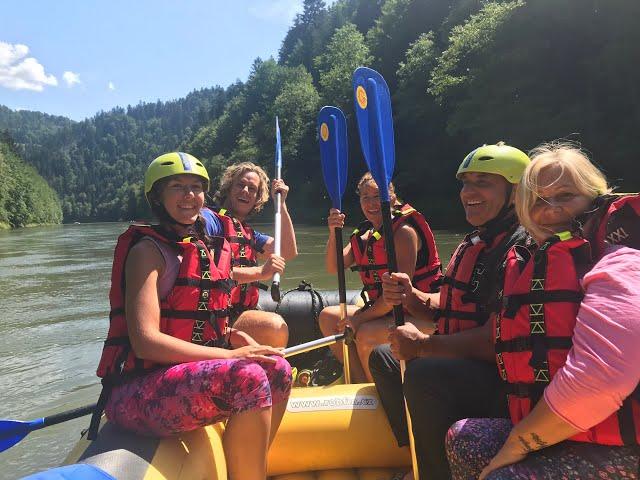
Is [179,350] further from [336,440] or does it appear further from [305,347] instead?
[336,440]

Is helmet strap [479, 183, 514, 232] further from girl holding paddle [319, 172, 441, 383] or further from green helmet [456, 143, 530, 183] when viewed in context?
girl holding paddle [319, 172, 441, 383]

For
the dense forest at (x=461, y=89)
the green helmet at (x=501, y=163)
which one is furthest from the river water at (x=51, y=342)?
the dense forest at (x=461, y=89)

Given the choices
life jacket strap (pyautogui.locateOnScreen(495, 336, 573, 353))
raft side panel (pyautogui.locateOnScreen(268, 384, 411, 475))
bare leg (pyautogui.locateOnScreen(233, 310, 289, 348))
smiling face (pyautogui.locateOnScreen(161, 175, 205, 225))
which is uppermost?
smiling face (pyautogui.locateOnScreen(161, 175, 205, 225))

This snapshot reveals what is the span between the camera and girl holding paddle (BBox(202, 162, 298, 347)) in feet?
10.4

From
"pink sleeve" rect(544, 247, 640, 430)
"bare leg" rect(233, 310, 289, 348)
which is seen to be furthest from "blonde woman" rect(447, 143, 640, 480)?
"bare leg" rect(233, 310, 289, 348)

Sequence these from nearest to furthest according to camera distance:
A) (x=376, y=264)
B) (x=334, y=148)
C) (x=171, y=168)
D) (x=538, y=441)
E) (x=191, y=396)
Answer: (x=538, y=441) → (x=191, y=396) → (x=171, y=168) → (x=376, y=264) → (x=334, y=148)

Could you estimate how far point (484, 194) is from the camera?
2.13 meters

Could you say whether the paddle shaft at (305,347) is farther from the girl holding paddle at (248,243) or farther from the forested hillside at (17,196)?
the forested hillside at (17,196)

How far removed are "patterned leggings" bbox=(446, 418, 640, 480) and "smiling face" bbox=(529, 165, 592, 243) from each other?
1.92ft

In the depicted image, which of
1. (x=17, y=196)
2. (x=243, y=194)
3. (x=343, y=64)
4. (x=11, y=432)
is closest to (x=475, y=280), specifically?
(x=243, y=194)

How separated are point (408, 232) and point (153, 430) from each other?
1.73 meters

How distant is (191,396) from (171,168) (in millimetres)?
933

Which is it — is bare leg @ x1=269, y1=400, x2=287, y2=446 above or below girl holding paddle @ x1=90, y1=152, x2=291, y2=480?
below

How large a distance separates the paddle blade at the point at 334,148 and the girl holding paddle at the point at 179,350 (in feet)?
4.90
